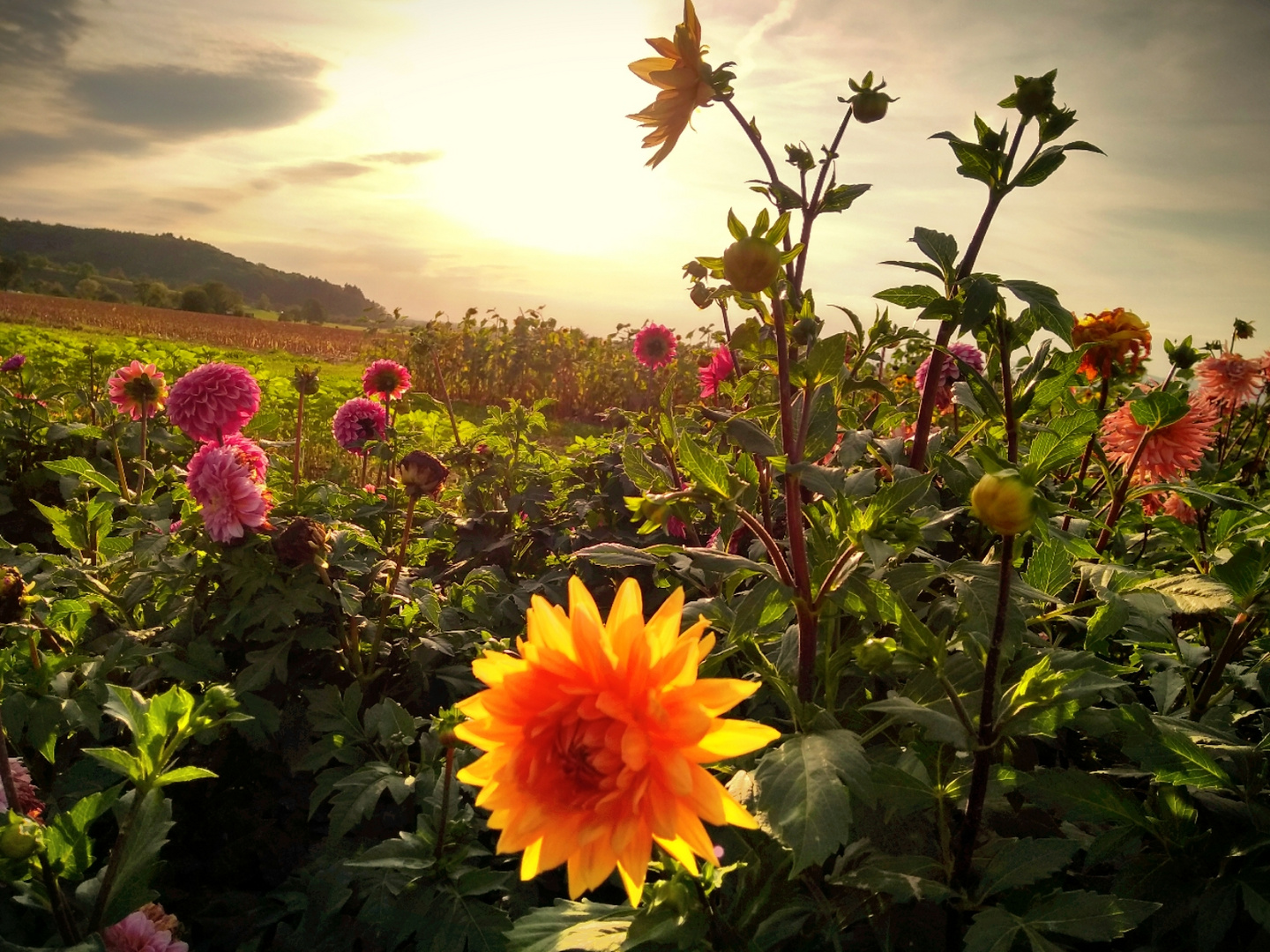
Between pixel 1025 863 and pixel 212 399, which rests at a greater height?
pixel 212 399

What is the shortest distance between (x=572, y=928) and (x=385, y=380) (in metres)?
2.36

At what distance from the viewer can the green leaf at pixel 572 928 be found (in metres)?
0.83

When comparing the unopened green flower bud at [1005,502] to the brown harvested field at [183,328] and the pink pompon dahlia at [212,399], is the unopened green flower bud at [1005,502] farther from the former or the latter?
the brown harvested field at [183,328]

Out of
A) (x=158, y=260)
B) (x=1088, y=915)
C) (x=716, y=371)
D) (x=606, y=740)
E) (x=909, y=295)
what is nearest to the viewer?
(x=606, y=740)

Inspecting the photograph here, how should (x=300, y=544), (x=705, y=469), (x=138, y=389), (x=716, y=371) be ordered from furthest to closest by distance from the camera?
(x=716, y=371)
(x=138, y=389)
(x=300, y=544)
(x=705, y=469)

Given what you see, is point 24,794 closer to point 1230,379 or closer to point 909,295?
point 909,295

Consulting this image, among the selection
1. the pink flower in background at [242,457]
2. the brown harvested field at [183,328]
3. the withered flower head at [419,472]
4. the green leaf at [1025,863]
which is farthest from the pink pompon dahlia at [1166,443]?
the brown harvested field at [183,328]

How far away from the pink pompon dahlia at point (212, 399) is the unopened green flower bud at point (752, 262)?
5.16 feet

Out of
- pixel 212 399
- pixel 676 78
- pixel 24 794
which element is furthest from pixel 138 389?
pixel 676 78

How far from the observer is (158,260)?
102 meters

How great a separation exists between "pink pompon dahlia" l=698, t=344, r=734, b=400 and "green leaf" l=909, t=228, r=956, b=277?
1.36 meters

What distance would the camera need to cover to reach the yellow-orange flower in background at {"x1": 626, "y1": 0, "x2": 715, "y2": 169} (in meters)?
0.97

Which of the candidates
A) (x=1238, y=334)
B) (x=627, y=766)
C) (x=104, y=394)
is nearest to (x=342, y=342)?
(x=104, y=394)

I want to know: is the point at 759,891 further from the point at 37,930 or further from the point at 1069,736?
the point at 37,930
